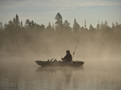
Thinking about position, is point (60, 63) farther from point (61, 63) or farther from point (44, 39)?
point (44, 39)

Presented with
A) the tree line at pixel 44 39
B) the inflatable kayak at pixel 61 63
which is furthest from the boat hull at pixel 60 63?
the tree line at pixel 44 39

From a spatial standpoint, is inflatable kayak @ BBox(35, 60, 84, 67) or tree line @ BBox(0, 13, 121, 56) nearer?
inflatable kayak @ BBox(35, 60, 84, 67)

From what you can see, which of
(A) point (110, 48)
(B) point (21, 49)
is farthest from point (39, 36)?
(A) point (110, 48)

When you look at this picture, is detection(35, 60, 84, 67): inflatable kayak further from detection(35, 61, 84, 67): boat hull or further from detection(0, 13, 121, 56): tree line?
detection(0, 13, 121, 56): tree line

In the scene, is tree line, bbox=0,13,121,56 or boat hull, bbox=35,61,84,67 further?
tree line, bbox=0,13,121,56

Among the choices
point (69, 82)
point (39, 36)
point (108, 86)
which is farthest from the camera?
point (39, 36)

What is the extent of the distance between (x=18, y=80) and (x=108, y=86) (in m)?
7.57

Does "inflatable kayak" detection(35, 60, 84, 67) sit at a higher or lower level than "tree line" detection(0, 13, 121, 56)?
lower

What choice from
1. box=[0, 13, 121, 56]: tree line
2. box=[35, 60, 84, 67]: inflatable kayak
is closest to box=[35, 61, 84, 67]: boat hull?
box=[35, 60, 84, 67]: inflatable kayak

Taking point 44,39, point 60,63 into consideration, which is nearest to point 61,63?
point 60,63

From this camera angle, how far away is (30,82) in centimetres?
2642

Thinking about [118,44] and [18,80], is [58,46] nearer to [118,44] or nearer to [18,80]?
[118,44]

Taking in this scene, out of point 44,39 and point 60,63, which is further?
point 44,39

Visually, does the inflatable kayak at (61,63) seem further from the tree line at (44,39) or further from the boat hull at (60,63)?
the tree line at (44,39)
